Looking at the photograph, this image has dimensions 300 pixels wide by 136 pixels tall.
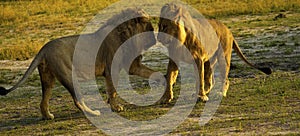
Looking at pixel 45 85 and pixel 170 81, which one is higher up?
pixel 45 85

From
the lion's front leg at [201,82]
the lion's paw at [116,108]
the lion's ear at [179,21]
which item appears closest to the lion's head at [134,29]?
the lion's ear at [179,21]

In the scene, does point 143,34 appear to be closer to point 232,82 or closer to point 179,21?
point 179,21

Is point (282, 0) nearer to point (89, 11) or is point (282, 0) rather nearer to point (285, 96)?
point (89, 11)

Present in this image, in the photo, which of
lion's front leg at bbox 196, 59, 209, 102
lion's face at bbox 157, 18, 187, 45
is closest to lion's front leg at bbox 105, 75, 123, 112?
lion's face at bbox 157, 18, 187, 45

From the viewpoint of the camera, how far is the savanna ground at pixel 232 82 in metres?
8.30

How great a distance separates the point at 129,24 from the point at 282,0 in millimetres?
16404

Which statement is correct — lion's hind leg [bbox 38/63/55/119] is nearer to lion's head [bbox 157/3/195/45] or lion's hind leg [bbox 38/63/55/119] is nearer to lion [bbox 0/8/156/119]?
lion [bbox 0/8/156/119]

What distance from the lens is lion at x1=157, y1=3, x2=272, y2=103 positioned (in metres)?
8.87

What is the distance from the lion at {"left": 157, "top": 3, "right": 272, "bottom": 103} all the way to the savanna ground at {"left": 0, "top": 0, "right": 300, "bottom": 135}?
1.10 ft

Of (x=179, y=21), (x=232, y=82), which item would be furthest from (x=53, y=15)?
(x=179, y=21)

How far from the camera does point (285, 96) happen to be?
9.58m

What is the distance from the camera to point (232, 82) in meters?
11.3

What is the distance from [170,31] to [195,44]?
60cm

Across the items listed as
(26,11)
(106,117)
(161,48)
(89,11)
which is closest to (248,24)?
(161,48)
